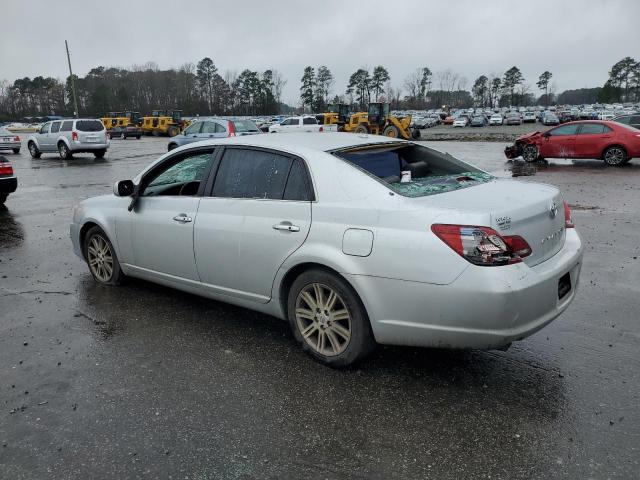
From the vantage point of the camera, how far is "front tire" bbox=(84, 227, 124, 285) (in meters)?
5.39

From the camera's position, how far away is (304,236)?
3.65 metres

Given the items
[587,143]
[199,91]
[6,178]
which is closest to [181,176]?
[6,178]

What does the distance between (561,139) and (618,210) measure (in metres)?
8.45

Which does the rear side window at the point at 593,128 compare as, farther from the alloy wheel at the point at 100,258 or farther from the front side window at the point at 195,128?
the alloy wheel at the point at 100,258

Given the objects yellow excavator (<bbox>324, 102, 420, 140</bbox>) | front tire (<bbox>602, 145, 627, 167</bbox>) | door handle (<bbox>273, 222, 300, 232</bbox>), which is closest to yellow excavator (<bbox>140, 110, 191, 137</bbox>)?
yellow excavator (<bbox>324, 102, 420, 140</bbox>)

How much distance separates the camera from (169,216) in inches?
182

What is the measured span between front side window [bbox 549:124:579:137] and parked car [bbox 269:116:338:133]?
16.7 meters

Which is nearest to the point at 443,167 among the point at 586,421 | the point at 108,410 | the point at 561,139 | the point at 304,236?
the point at 304,236

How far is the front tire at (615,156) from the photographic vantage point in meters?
15.6

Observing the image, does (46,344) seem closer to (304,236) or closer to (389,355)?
(304,236)

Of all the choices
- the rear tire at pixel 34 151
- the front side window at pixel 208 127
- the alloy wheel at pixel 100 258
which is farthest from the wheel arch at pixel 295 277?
the rear tire at pixel 34 151

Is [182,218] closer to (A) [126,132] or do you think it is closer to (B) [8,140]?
(B) [8,140]

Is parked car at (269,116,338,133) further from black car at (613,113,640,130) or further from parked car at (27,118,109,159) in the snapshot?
black car at (613,113,640,130)

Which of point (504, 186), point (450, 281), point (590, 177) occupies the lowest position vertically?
point (590, 177)
